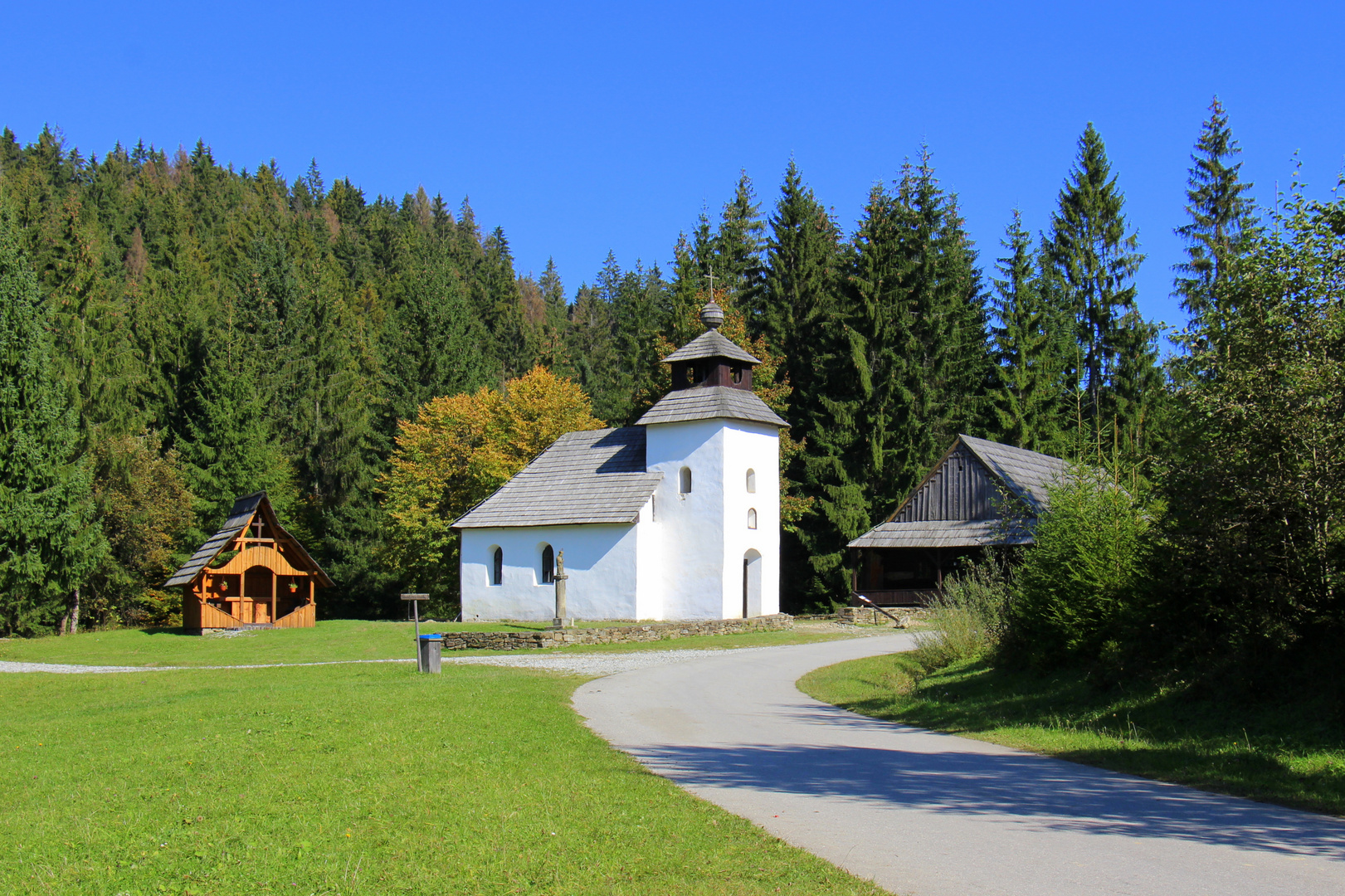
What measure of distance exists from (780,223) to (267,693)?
41.2 metres

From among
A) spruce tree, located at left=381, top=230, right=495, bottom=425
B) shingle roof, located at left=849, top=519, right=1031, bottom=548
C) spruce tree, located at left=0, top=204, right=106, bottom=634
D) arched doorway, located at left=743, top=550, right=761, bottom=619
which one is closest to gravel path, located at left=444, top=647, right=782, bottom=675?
arched doorway, located at left=743, top=550, right=761, bottom=619

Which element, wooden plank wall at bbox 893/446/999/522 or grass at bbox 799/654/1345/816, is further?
wooden plank wall at bbox 893/446/999/522

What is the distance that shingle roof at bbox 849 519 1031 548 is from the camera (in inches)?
1305

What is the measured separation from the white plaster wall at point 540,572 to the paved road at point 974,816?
Result: 21.3 meters

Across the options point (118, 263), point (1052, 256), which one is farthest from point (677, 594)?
point (118, 263)

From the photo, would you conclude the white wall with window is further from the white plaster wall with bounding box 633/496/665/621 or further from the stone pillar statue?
the stone pillar statue

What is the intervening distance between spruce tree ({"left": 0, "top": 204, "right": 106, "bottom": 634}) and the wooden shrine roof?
3408 mm

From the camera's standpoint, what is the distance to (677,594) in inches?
1356

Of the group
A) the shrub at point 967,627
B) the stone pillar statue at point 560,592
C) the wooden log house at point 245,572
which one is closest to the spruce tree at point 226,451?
the wooden log house at point 245,572

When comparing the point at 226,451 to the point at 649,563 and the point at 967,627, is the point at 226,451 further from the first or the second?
the point at 967,627

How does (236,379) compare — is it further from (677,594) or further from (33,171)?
(33,171)

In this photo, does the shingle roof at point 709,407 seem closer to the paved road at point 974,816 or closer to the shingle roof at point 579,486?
the shingle roof at point 579,486

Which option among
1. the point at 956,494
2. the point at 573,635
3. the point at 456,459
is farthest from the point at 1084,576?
the point at 456,459

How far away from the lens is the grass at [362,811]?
602cm
